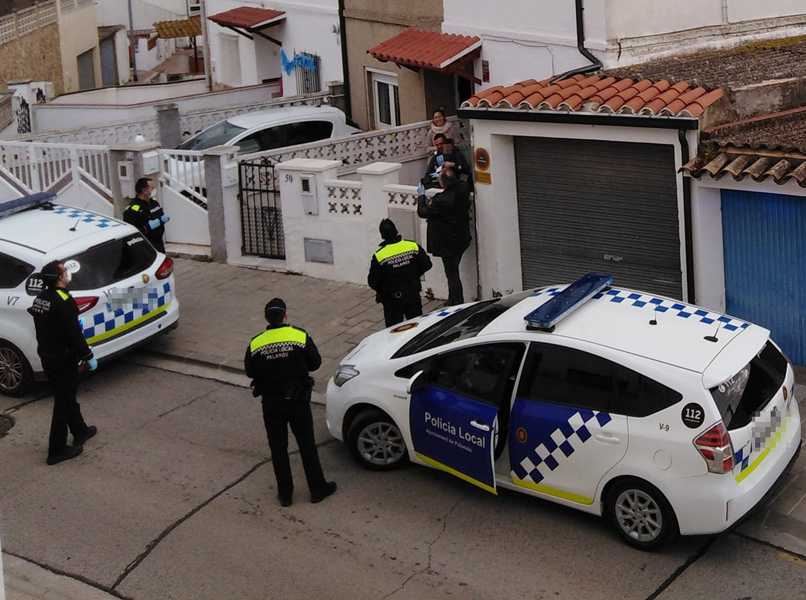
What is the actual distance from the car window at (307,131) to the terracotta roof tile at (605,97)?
219 inches

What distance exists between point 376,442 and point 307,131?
9526 mm

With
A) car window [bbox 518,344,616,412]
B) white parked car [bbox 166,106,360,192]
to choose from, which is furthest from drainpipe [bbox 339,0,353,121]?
car window [bbox 518,344,616,412]

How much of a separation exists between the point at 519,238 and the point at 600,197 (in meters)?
1.19

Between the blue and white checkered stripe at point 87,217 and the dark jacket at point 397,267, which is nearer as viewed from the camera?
the dark jacket at point 397,267

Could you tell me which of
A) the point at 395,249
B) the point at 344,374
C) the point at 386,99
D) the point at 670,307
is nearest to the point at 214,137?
the point at 386,99

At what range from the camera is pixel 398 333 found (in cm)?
883

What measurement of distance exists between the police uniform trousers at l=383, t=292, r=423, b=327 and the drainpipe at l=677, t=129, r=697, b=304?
8.53 ft

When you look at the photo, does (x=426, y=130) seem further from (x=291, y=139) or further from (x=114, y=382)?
(x=114, y=382)

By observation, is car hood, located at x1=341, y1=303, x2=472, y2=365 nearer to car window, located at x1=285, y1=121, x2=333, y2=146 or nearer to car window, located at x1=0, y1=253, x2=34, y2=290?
car window, located at x1=0, y1=253, x2=34, y2=290

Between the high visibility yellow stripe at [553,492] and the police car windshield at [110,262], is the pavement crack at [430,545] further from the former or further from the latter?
the police car windshield at [110,262]

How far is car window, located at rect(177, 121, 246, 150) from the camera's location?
1627 centimetres

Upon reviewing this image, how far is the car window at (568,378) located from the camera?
7.12 m

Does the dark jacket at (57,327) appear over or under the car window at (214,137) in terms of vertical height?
under

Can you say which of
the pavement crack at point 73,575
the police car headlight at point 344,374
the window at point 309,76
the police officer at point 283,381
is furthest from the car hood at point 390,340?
the window at point 309,76
